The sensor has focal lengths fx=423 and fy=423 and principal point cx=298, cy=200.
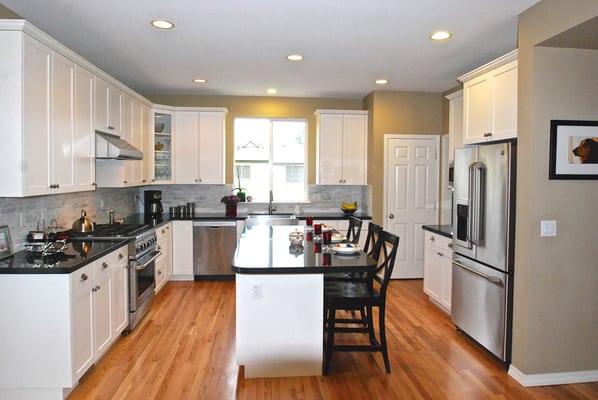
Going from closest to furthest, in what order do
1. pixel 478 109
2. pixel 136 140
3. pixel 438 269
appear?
1. pixel 478 109
2. pixel 438 269
3. pixel 136 140

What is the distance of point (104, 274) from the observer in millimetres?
3234

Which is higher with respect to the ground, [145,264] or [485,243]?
[485,243]

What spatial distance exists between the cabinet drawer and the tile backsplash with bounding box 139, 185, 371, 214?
3.46 m

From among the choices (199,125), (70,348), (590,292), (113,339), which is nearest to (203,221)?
(199,125)

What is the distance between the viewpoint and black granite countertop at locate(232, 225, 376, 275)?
2816 millimetres

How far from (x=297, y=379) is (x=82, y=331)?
1500mm

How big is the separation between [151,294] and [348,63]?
323 cm

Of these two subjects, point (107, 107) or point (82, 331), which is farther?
point (107, 107)

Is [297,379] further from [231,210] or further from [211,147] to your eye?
[211,147]

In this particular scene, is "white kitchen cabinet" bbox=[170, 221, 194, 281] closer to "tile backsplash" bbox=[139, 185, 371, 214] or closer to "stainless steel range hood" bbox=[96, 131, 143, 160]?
"tile backsplash" bbox=[139, 185, 371, 214]

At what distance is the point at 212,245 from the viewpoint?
19.1ft

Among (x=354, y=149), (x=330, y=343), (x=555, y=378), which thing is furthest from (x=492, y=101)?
(x=354, y=149)

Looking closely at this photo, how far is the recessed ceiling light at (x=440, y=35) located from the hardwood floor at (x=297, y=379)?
8.78ft

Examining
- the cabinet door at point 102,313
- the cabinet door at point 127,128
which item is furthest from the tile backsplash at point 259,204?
the cabinet door at point 102,313
